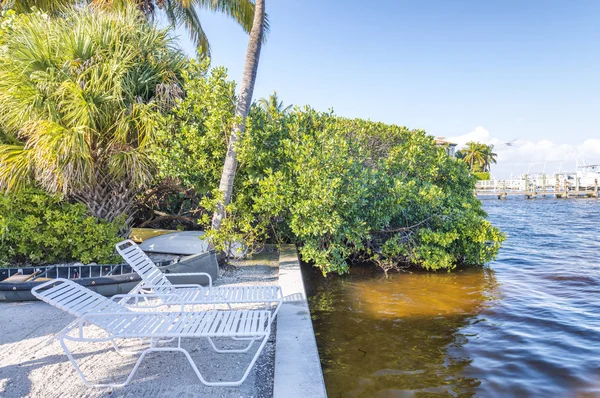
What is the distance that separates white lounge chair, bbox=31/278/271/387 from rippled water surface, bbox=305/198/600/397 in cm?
150

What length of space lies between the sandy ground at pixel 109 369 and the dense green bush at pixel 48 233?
2347 millimetres

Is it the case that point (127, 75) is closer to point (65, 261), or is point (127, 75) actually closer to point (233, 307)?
point (65, 261)

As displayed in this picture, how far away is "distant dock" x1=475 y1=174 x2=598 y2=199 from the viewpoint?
4388cm

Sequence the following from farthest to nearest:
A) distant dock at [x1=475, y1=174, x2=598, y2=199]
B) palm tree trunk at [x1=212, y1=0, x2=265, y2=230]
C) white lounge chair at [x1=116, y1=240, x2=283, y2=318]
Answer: distant dock at [x1=475, y1=174, x2=598, y2=199]
palm tree trunk at [x1=212, y1=0, x2=265, y2=230]
white lounge chair at [x1=116, y1=240, x2=283, y2=318]

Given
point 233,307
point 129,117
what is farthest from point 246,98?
point 233,307

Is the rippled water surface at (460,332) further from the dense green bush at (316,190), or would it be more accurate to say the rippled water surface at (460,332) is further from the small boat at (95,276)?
the small boat at (95,276)

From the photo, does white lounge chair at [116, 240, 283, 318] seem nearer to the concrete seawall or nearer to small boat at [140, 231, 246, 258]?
the concrete seawall

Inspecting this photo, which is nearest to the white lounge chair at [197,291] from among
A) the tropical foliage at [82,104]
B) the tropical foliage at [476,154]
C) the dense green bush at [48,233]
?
the dense green bush at [48,233]

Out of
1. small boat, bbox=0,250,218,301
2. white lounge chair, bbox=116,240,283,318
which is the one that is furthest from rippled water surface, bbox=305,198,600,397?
small boat, bbox=0,250,218,301

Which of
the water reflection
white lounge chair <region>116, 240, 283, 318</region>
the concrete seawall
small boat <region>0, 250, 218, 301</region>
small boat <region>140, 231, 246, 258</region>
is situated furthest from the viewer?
small boat <region>140, 231, 246, 258</region>

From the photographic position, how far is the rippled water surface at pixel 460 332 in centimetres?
438

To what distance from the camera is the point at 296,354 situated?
3426mm

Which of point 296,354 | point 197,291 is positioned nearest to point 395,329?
point 296,354

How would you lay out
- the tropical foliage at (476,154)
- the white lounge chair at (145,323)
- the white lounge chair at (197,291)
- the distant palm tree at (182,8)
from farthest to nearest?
the tropical foliage at (476,154) < the distant palm tree at (182,8) < the white lounge chair at (197,291) < the white lounge chair at (145,323)
